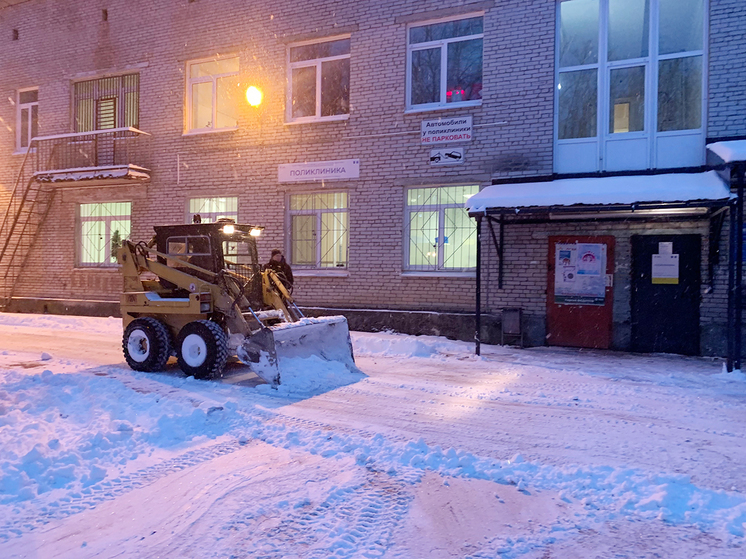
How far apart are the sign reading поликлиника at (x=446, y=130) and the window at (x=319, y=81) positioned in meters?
2.02

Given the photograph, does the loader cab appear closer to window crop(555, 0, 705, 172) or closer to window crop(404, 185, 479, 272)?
window crop(404, 185, 479, 272)

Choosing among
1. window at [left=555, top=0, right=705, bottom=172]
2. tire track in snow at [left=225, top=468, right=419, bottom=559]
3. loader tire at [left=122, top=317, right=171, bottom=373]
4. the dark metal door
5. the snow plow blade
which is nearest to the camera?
tire track in snow at [left=225, top=468, right=419, bottom=559]

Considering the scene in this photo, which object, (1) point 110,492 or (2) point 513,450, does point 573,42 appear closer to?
(2) point 513,450

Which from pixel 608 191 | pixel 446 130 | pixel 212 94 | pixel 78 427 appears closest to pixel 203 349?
pixel 78 427

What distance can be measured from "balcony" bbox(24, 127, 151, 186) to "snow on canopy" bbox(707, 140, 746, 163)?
12.4 meters

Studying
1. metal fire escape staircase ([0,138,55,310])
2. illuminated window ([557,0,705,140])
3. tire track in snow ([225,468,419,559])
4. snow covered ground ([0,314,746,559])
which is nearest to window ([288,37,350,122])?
illuminated window ([557,0,705,140])

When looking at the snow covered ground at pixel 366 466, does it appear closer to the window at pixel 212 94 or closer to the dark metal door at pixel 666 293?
the dark metal door at pixel 666 293

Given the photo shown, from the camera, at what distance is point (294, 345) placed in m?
7.21

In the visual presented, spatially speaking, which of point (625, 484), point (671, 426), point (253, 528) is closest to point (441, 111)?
point (671, 426)

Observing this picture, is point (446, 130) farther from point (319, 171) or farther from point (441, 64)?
point (319, 171)

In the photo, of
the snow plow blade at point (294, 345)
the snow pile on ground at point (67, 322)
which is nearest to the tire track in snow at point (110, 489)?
the snow plow blade at point (294, 345)

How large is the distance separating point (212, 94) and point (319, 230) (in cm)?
465

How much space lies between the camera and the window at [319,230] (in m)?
12.6

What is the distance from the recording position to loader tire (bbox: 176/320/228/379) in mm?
7242
